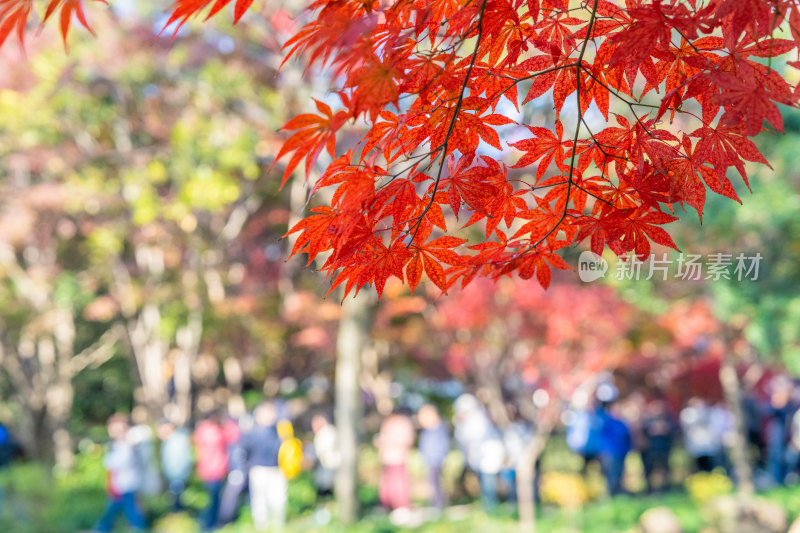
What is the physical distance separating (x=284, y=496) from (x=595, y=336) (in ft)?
11.1

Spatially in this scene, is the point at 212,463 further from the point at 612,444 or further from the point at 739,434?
the point at 739,434

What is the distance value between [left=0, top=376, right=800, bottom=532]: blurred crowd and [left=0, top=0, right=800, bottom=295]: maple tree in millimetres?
5050

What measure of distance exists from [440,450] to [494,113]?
5936 mm


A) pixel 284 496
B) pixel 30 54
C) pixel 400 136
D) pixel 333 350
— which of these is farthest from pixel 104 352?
pixel 400 136

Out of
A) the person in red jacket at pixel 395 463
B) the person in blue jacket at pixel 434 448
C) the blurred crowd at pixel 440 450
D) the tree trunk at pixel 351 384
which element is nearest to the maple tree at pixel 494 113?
the tree trunk at pixel 351 384

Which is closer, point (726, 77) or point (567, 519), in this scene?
point (726, 77)

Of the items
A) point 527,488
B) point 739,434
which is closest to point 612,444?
point 739,434

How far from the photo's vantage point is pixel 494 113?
111 cm

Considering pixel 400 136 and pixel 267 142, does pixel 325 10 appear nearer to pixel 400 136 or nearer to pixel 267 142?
pixel 400 136

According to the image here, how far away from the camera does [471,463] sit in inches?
260

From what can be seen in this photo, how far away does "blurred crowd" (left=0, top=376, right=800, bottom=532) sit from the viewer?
19.4 feet

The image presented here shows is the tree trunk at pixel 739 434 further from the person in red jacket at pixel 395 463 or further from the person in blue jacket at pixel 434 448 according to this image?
the person in red jacket at pixel 395 463

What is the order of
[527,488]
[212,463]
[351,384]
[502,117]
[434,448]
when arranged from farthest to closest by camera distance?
[434,448]
[212,463]
[351,384]
[527,488]
[502,117]

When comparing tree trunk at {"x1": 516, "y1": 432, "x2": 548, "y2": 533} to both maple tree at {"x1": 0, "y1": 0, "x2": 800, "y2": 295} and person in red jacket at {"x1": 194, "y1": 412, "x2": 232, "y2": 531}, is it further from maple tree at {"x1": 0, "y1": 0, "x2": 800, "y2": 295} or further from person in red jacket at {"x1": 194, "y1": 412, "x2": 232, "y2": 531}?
maple tree at {"x1": 0, "y1": 0, "x2": 800, "y2": 295}
